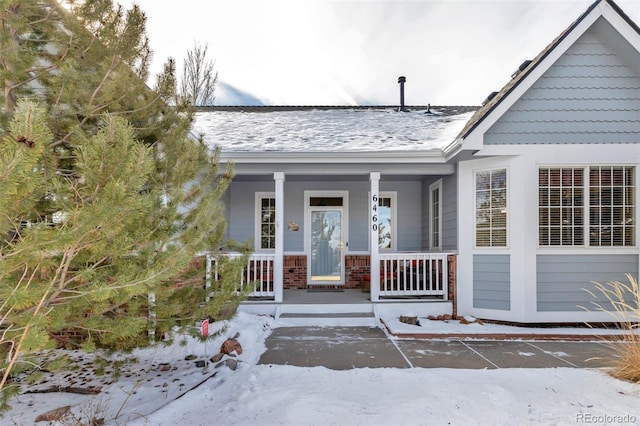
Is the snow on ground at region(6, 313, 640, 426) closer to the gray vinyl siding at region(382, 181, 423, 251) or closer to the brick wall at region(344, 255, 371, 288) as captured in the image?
the brick wall at region(344, 255, 371, 288)

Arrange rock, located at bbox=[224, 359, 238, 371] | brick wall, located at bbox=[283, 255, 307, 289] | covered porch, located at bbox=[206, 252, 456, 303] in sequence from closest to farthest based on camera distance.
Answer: rock, located at bbox=[224, 359, 238, 371], covered porch, located at bbox=[206, 252, 456, 303], brick wall, located at bbox=[283, 255, 307, 289]

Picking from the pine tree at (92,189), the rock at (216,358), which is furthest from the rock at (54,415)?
the rock at (216,358)

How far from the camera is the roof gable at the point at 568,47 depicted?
5359 millimetres

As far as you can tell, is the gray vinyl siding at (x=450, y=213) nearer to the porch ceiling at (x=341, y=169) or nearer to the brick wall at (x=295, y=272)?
the porch ceiling at (x=341, y=169)

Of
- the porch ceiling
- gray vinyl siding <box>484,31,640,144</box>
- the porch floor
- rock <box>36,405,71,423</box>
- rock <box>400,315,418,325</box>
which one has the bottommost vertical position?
rock <box>400,315,418,325</box>

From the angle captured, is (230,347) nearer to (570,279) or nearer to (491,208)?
(491,208)

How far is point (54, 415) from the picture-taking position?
109 inches

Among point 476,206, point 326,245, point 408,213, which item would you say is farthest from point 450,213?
point 326,245

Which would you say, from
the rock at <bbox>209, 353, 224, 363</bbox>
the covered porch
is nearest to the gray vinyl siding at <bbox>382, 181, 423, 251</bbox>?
the covered porch

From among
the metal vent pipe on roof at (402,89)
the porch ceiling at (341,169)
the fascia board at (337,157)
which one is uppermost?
the metal vent pipe on roof at (402,89)

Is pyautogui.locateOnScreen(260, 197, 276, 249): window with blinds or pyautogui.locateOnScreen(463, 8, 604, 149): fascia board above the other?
pyautogui.locateOnScreen(463, 8, 604, 149): fascia board

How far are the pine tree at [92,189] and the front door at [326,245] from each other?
512 cm

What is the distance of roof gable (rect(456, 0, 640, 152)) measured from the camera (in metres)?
5.36

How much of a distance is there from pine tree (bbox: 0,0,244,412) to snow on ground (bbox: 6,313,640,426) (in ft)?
2.21
